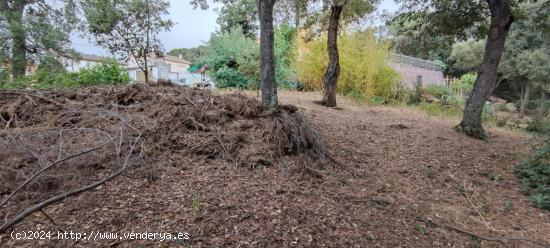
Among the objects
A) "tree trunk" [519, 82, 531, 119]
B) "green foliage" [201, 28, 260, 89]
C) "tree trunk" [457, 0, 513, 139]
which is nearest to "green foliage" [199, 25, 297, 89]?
"green foliage" [201, 28, 260, 89]

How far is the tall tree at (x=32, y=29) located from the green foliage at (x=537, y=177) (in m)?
8.25

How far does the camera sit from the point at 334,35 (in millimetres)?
5301

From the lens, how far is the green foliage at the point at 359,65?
289 inches

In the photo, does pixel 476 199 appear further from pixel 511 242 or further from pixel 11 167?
pixel 11 167

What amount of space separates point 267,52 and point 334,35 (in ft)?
9.25

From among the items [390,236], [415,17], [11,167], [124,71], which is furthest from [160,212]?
[415,17]

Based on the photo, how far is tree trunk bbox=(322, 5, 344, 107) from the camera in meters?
5.28

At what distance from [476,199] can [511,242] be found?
24.8 inches

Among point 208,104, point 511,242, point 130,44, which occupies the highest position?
point 130,44

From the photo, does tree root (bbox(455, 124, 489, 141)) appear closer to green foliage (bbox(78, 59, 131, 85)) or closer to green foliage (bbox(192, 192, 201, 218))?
green foliage (bbox(192, 192, 201, 218))

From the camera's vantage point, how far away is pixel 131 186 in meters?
1.81

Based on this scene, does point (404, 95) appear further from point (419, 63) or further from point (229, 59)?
point (419, 63)

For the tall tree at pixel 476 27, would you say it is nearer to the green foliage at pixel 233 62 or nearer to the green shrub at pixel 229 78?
the green foliage at pixel 233 62

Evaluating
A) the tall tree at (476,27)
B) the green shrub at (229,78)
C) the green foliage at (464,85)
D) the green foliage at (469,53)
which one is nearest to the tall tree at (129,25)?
the green shrub at (229,78)
